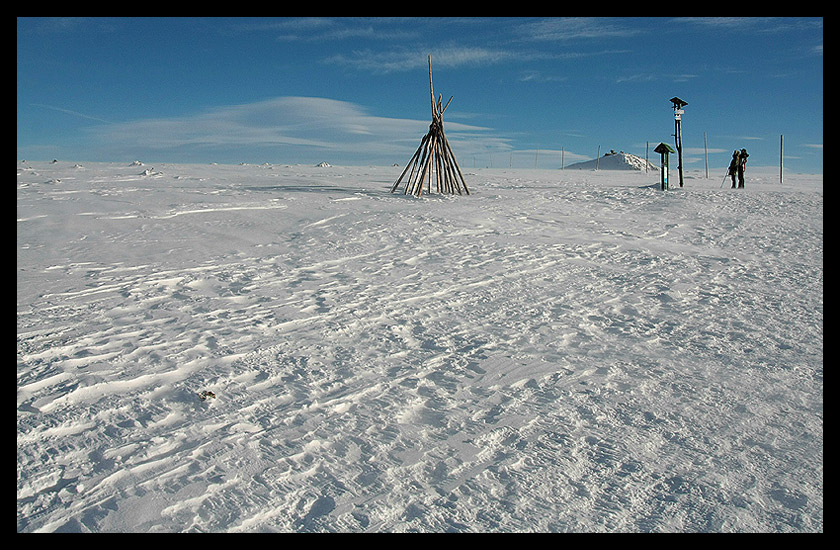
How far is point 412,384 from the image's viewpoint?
140 inches

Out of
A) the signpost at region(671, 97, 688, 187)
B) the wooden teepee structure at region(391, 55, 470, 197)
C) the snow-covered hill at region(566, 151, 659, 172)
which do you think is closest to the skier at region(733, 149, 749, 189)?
the signpost at region(671, 97, 688, 187)

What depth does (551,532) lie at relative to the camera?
90.6 inches

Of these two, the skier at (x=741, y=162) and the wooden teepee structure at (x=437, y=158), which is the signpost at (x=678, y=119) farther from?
the wooden teepee structure at (x=437, y=158)

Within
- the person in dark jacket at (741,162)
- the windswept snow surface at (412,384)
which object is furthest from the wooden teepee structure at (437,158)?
the person in dark jacket at (741,162)

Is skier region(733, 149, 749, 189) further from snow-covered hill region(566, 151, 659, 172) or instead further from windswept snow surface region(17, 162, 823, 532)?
snow-covered hill region(566, 151, 659, 172)

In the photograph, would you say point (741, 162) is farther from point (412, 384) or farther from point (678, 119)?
point (412, 384)

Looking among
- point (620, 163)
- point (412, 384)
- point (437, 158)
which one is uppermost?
point (620, 163)

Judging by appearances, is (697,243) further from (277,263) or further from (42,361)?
(42,361)

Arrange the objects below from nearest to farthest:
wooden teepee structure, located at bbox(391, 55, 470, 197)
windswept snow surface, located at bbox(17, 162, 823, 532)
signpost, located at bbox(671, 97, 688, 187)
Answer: windswept snow surface, located at bbox(17, 162, 823, 532)
wooden teepee structure, located at bbox(391, 55, 470, 197)
signpost, located at bbox(671, 97, 688, 187)

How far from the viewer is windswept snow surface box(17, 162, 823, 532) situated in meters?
2.47

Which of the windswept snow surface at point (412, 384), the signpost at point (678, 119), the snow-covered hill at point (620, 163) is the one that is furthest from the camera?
the snow-covered hill at point (620, 163)

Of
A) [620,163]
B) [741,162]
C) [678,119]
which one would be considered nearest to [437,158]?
[678,119]

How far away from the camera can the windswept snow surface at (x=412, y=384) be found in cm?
247

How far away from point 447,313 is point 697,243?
182 inches
